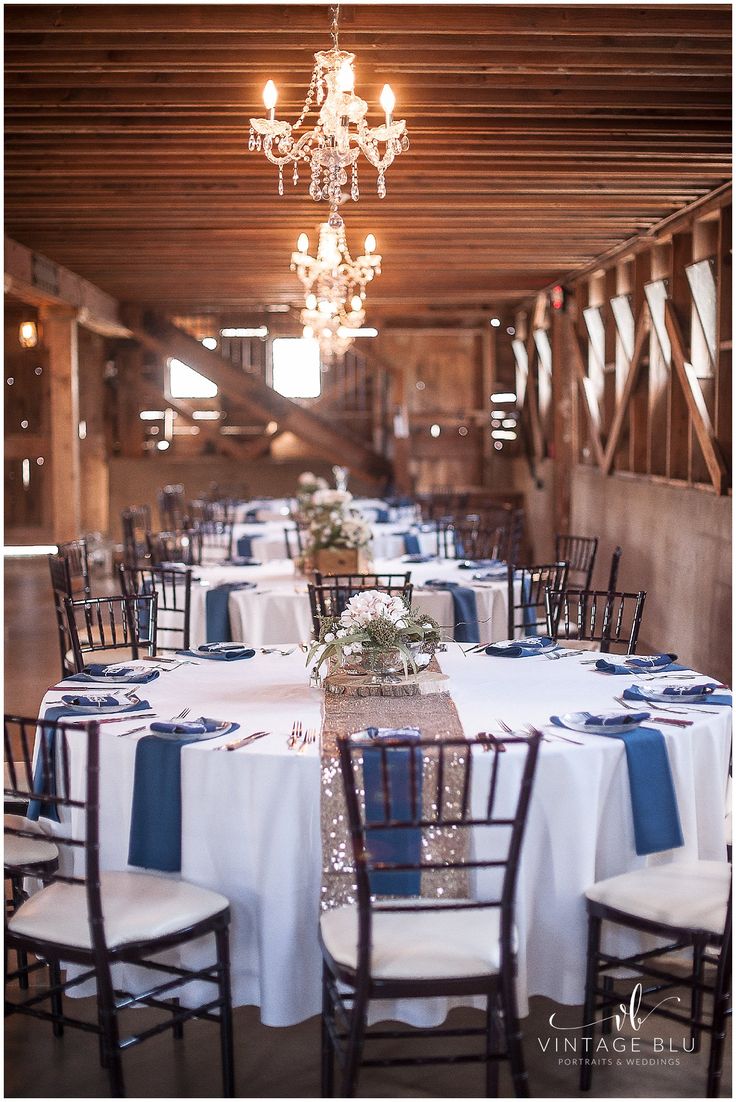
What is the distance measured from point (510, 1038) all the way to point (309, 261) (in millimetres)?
6542

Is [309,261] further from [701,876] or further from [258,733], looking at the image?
[701,876]

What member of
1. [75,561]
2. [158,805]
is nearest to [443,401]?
[75,561]

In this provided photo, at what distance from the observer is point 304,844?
324 centimetres

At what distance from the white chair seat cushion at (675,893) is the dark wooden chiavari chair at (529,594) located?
2.40m

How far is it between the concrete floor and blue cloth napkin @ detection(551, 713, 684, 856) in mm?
377

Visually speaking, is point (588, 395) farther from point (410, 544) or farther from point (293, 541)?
point (293, 541)

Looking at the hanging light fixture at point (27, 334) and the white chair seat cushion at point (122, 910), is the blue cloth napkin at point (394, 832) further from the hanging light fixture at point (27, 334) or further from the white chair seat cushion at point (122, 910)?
the hanging light fixture at point (27, 334)

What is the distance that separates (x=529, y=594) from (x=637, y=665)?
251 centimetres

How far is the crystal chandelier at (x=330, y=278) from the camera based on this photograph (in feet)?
27.2

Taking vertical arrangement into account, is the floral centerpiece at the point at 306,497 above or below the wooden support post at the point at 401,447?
below

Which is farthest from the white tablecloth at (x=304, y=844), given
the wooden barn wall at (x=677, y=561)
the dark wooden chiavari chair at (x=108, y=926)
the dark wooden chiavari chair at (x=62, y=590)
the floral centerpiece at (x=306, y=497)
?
the floral centerpiece at (x=306, y=497)

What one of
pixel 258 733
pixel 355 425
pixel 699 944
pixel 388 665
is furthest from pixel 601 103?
pixel 355 425

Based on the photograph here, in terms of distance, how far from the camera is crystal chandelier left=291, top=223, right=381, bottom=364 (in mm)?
8289

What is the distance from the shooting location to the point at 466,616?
21.7 ft
